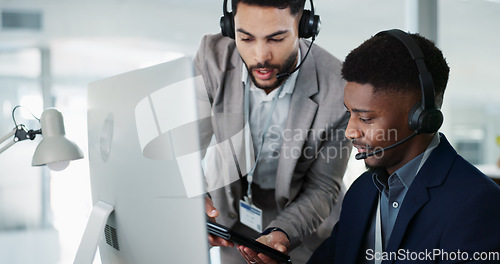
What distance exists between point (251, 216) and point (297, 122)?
0.38 meters

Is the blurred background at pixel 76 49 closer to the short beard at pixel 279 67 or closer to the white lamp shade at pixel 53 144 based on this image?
the short beard at pixel 279 67

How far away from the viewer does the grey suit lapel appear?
4.70 feet

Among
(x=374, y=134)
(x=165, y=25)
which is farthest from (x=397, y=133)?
(x=165, y=25)

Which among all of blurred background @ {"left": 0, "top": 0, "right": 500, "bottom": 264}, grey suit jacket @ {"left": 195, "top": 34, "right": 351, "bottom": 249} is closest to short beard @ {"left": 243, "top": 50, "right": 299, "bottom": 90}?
grey suit jacket @ {"left": 195, "top": 34, "right": 351, "bottom": 249}

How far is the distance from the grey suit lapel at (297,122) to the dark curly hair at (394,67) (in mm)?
404

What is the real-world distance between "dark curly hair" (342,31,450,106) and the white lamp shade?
0.67 meters

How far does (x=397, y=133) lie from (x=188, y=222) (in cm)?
58

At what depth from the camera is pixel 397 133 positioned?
980 millimetres

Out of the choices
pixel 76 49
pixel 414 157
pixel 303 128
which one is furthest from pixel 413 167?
pixel 76 49

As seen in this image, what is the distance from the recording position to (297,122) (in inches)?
56.8

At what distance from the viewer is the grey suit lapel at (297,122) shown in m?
1.43

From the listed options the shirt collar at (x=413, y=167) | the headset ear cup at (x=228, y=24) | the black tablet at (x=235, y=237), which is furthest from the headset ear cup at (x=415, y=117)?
the headset ear cup at (x=228, y=24)

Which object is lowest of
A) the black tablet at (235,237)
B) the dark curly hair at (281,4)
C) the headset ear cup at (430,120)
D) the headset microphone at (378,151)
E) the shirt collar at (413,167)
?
the black tablet at (235,237)

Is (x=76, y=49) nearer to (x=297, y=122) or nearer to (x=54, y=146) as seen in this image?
(x=297, y=122)
